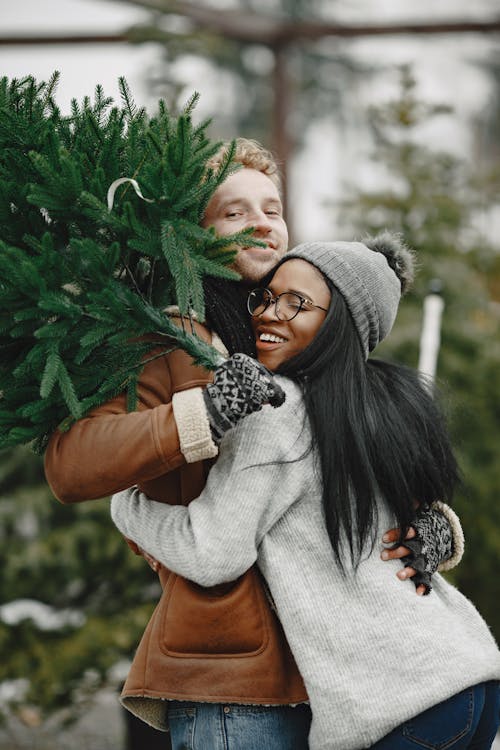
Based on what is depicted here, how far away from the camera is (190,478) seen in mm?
1912

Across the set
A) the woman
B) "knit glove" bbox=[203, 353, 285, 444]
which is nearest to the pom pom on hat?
the woman

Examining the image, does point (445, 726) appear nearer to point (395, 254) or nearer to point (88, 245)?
point (395, 254)

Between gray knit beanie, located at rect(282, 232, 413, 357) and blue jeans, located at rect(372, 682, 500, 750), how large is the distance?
0.73 m

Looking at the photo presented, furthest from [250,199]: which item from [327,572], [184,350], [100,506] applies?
[100,506]

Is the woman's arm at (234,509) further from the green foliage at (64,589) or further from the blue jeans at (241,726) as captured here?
the green foliage at (64,589)

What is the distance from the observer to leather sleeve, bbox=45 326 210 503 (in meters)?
1.71

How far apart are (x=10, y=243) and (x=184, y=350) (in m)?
0.39

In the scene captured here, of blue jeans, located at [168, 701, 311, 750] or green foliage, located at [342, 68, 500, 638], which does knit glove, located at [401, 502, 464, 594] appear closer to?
blue jeans, located at [168, 701, 311, 750]

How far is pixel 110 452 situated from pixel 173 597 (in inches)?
14.6

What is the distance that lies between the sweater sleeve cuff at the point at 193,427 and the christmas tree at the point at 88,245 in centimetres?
12

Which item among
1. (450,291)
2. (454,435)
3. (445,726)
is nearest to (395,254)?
(445,726)

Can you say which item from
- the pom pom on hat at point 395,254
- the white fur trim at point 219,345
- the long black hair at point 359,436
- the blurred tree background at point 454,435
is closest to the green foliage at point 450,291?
the blurred tree background at point 454,435

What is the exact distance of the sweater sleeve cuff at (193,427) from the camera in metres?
1.71

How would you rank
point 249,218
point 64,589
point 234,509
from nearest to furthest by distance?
point 234,509 < point 249,218 < point 64,589
